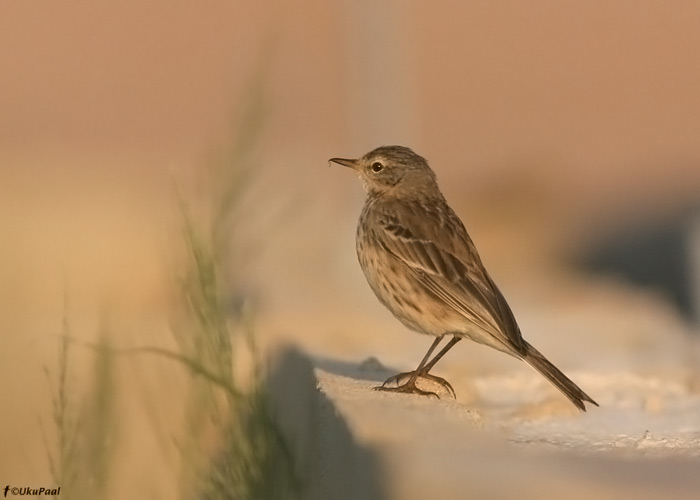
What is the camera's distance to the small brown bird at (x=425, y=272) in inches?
269

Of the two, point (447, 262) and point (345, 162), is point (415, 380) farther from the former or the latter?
point (345, 162)

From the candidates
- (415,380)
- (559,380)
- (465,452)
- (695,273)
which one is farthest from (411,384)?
(695,273)

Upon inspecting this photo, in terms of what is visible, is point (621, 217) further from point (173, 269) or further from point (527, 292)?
point (173, 269)

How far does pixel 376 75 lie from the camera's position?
1568 cm

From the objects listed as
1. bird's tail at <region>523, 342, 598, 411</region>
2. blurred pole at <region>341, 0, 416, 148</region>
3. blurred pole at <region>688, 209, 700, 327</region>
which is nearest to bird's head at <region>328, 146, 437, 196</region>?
bird's tail at <region>523, 342, 598, 411</region>

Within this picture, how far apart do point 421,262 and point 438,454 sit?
2.30 metres

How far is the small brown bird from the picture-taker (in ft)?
22.4

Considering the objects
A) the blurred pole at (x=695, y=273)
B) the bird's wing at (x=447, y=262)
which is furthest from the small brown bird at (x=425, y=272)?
the blurred pole at (x=695, y=273)

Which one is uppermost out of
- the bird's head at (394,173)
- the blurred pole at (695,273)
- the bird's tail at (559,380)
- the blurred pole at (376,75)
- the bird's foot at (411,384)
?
the blurred pole at (376,75)

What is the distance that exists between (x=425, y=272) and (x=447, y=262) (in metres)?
A: 0.12

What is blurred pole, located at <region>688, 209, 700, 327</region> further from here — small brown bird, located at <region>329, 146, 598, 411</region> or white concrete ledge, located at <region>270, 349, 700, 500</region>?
white concrete ledge, located at <region>270, 349, 700, 500</region>

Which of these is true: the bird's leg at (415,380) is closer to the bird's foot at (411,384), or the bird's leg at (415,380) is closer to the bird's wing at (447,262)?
the bird's foot at (411,384)

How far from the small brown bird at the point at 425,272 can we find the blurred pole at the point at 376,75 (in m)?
7.38

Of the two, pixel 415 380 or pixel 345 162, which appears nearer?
pixel 415 380
